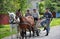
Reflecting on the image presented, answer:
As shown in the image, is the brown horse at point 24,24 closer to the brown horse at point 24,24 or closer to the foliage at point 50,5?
the brown horse at point 24,24

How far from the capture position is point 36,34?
19938 mm

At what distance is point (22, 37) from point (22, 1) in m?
16.5

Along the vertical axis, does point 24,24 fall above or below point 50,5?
above

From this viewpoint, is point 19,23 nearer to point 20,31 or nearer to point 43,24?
point 20,31

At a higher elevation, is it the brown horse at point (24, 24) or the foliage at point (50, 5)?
the brown horse at point (24, 24)

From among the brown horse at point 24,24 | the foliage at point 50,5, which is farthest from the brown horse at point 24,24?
the foliage at point 50,5

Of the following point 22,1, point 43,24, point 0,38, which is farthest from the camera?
point 22,1

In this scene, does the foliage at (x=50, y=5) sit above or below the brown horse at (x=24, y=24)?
below

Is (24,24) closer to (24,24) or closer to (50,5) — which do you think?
(24,24)

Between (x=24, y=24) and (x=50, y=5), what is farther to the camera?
(x=50, y=5)

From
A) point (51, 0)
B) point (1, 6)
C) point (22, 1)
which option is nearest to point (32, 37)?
point (1, 6)

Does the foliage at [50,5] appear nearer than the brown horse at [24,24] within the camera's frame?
No

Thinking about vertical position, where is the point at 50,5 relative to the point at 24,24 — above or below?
below

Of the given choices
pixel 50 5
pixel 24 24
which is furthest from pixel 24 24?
pixel 50 5
